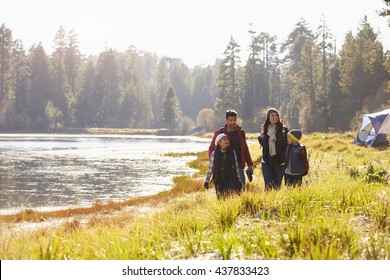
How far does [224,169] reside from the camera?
7641 mm

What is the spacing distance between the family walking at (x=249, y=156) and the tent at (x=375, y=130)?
16665mm

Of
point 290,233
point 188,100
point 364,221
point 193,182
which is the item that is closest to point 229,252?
point 290,233

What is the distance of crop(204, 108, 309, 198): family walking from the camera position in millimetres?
7609

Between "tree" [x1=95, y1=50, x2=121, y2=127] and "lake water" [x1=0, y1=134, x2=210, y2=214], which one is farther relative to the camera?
"tree" [x1=95, y1=50, x2=121, y2=127]

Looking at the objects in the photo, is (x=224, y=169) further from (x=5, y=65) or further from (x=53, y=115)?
(x=5, y=65)

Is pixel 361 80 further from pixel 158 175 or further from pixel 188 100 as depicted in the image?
pixel 188 100

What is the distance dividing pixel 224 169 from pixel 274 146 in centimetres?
114

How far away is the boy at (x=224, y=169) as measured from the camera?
7.54 m

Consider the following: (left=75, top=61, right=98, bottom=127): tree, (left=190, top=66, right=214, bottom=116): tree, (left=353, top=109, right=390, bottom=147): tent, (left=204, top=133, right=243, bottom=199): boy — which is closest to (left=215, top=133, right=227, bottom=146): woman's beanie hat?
(left=204, top=133, right=243, bottom=199): boy

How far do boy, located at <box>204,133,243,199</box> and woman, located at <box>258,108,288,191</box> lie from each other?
0.76 m

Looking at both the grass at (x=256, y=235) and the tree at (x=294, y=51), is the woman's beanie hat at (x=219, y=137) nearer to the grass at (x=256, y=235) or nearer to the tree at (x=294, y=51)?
the grass at (x=256, y=235)

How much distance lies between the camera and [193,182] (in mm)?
18562

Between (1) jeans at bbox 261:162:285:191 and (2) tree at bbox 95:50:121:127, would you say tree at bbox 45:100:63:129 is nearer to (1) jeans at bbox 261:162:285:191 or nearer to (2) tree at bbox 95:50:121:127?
(2) tree at bbox 95:50:121:127

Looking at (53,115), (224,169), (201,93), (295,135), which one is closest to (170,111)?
(53,115)
